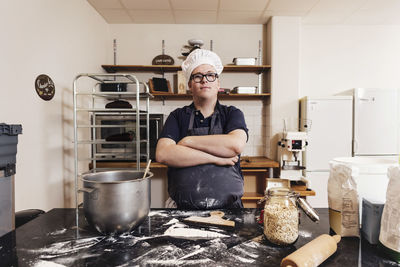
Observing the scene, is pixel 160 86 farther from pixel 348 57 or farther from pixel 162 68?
pixel 348 57

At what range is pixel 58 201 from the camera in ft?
7.39

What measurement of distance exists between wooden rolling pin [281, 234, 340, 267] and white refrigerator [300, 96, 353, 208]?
2504 mm

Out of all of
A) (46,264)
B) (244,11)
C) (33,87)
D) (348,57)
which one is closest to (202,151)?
(46,264)

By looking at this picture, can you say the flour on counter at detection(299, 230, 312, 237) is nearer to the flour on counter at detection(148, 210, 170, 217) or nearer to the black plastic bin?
the flour on counter at detection(148, 210, 170, 217)

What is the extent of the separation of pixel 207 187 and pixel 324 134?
228cm

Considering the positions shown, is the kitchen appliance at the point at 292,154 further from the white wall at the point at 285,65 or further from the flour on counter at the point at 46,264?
the flour on counter at the point at 46,264

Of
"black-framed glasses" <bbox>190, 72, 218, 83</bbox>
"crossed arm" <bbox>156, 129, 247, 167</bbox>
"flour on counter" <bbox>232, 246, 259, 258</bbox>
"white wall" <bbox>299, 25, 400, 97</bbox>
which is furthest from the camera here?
"white wall" <bbox>299, 25, 400, 97</bbox>

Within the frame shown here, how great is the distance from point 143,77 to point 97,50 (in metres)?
0.66

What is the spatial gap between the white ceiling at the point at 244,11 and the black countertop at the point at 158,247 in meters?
2.68

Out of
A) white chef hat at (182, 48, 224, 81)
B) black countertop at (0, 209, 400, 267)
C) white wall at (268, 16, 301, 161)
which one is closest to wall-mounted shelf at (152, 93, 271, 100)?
white wall at (268, 16, 301, 161)

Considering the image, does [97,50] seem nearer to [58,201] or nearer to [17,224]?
[58,201]

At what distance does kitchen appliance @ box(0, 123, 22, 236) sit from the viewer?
874 millimetres

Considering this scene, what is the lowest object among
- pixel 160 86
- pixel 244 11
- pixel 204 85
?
pixel 204 85

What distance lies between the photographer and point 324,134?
3000 mm
